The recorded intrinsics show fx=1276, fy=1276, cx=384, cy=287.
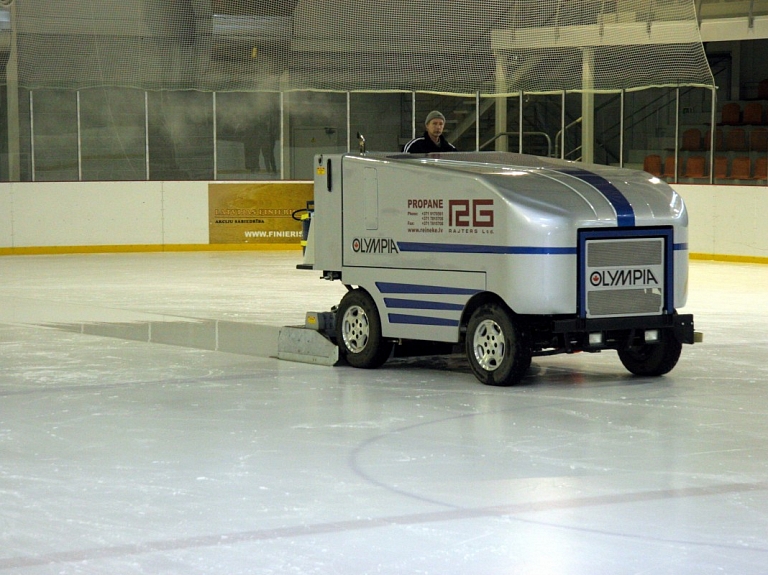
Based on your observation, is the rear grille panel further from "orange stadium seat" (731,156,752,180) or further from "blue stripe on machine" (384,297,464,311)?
"orange stadium seat" (731,156,752,180)

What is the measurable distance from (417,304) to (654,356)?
4.77 ft

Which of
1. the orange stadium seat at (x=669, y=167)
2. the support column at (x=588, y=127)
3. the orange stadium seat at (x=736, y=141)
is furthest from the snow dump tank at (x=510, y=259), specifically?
the support column at (x=588, y=127)

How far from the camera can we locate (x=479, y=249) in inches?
286

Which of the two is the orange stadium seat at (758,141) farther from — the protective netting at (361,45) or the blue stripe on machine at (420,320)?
the blue stripe on machine at (420,320)

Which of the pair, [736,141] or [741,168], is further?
[736,141]

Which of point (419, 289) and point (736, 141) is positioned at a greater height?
point (736, 141)

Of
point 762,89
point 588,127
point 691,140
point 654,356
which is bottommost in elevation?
point 654,356

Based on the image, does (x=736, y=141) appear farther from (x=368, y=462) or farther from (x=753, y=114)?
(x=368, y=462)

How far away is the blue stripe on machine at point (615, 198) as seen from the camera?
7133 millimetres

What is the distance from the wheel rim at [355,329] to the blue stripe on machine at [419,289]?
0.73ft

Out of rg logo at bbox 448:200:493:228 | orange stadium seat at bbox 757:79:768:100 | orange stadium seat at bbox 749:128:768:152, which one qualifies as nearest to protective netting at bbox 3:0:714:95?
orange stadium seat at bbox 749:128:768:152

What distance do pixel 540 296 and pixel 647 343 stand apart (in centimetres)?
84

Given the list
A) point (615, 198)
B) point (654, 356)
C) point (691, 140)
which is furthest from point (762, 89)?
point (615, 198)

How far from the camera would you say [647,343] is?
7.41 metres
